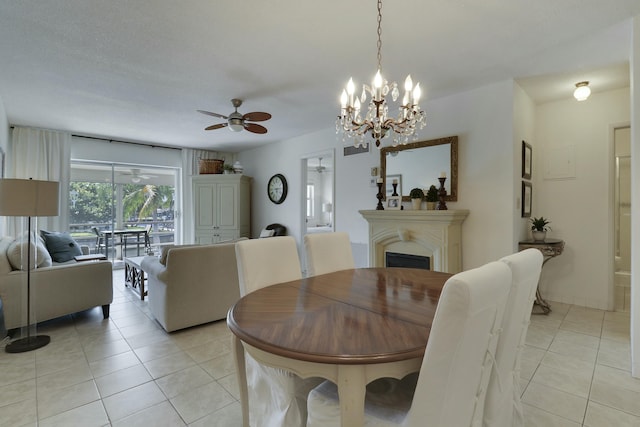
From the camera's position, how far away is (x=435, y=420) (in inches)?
34.8

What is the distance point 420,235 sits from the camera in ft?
11.2

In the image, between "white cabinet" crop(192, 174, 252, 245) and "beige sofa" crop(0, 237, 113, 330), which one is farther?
"white cabinet" crop(192, 174, 252, 245)

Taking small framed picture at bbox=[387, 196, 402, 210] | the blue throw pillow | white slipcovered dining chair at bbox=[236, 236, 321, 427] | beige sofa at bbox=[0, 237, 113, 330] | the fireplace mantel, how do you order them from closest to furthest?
1. white slipcovered dining chair at bbox=[236, 236, 321, 427]
2. beige sofa at bbox=[0, 237, 113, 330]
3. the fireplace mantel
4. small framed picture at bbox=[387, 196, 402, 210]
5. the blue throw pillow

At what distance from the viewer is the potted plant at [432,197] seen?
11.2 feet

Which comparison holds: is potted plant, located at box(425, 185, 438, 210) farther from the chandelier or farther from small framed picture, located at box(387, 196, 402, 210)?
the chandelier

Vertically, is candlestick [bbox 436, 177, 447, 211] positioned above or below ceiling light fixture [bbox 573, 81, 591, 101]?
below

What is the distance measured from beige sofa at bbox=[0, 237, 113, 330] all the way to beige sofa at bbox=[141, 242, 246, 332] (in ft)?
1.58

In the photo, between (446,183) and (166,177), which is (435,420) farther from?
(166,177)

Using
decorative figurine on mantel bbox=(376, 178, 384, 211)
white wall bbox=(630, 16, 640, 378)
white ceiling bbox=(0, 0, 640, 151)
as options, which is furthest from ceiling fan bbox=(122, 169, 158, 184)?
white wall bbox=(630, 16, 640, 378)

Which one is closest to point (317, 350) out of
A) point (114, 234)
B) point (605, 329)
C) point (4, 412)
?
point (4, 412)

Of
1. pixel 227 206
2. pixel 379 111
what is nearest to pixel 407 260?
pixel 379 111

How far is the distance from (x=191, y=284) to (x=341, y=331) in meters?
2.19

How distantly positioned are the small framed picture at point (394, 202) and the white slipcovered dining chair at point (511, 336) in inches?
99.1

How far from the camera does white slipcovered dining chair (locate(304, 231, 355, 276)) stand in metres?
2.25
